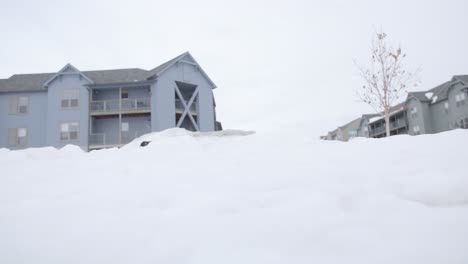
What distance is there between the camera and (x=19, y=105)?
929 inches

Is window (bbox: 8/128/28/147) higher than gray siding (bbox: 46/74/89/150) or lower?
lower

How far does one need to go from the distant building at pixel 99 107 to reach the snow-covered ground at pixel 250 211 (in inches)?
775

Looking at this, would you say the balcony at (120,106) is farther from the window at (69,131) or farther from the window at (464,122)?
the window at (464,122)

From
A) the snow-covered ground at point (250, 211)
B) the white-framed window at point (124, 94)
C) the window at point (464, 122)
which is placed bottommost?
the snow-covered ground at point (250, 211)

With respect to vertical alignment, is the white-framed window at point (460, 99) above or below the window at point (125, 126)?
above

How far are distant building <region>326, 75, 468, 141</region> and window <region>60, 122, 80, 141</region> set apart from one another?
33.5 metres

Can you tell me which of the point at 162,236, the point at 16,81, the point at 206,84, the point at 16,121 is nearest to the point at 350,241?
the point at 162,236

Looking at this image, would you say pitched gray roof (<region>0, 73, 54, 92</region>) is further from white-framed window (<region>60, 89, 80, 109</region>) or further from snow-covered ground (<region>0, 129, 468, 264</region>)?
snow-covered ground (<region>0, 129, 468, 264</region>)

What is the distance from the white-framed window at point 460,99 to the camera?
1126 inches

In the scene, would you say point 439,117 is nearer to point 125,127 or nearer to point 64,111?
point 125,127

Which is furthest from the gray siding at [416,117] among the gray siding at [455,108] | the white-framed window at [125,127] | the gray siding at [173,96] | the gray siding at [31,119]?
the gray siding at [31,119]

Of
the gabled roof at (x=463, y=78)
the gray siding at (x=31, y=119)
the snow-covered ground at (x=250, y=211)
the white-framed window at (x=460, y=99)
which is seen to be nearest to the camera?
the snow-covered ground at (x=250, y=211)

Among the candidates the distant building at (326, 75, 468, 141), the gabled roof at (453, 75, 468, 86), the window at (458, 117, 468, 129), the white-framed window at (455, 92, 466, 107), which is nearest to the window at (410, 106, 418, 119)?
the distant building at (326, 75, 468, 141)

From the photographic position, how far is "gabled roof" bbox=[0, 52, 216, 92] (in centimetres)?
2292
